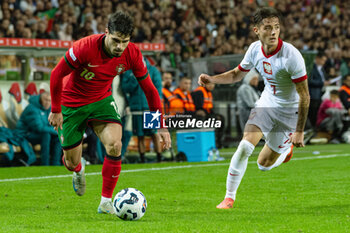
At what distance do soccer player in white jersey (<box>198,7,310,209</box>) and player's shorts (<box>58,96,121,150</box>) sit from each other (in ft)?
3.48

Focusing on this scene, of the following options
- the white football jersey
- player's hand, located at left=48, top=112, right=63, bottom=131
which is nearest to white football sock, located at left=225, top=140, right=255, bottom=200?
the white football jersey

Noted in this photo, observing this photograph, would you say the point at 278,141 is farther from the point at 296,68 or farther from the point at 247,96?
the point at 247,96

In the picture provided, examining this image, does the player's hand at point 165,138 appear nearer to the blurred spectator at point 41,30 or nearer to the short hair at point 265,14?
the short hair at point 265,14

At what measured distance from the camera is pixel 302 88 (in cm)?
658

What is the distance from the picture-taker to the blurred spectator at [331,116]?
56.4 ft

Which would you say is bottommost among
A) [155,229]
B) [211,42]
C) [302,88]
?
[211,42]

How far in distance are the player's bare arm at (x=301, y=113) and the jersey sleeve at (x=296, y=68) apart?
0.06 m

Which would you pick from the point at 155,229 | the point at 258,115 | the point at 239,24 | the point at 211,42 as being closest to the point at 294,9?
the point at 239,24

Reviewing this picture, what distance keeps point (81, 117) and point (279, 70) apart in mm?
2242

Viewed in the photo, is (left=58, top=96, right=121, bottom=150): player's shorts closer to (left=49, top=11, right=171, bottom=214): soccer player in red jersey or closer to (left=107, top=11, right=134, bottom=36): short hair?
(left=49, top=11, right=171, bottom=214): soccer player in red jersey

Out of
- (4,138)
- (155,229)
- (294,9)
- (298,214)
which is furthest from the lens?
(294,9)

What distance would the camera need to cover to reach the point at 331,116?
56.4 feet

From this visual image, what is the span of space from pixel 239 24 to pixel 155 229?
744 inches

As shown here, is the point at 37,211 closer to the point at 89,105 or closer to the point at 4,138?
the point at 89,105
